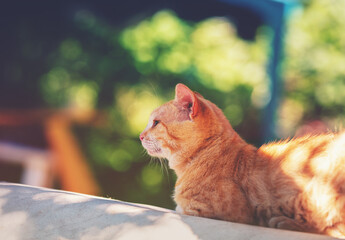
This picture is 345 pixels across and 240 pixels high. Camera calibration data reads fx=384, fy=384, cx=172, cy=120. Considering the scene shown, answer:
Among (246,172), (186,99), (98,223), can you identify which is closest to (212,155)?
(246,172)

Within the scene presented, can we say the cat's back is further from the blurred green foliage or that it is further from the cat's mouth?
the blurred green foliage

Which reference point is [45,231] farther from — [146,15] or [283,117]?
[283,117]

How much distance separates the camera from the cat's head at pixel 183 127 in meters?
2.21

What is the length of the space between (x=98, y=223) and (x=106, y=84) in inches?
153

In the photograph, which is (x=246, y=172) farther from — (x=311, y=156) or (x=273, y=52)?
(x=273, y=52)

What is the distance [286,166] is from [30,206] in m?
1.28

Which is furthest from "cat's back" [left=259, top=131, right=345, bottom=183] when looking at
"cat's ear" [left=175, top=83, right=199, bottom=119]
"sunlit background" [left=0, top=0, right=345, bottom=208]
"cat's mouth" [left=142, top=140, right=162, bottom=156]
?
"sunlit background" [left=0, top=0, right=345, bottom=208]

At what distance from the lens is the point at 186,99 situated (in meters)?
2.30

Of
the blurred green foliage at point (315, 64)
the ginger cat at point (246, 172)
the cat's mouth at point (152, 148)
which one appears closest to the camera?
the ginger cat at point (246, 172)

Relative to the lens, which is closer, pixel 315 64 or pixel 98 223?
pixel 98 223

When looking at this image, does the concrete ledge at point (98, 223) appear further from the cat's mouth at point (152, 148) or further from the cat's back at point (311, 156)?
the cat's mouth at point (152, 148)

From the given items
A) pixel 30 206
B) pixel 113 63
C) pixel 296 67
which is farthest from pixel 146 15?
pixel 30 206

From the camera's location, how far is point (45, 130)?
17.6ft

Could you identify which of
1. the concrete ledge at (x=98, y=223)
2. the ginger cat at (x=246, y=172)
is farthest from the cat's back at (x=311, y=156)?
the concrete ledge at (x=98, y=223)
